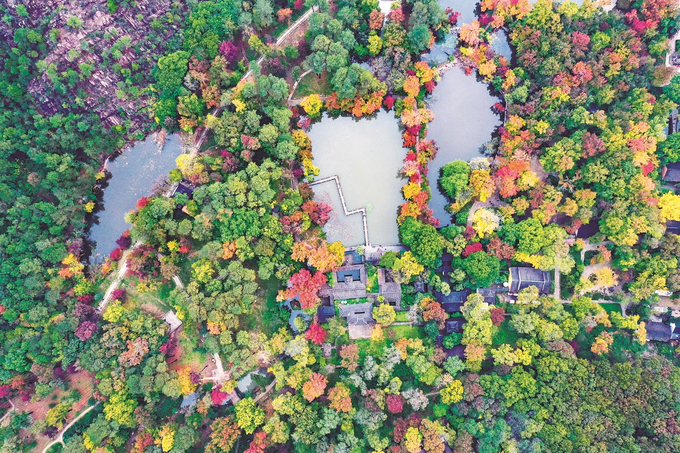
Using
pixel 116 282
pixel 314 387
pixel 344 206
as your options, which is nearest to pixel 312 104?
pixel 344 206

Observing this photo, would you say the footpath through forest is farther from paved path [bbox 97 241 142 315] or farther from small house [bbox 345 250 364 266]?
small house [bbox 345 250 364 266]

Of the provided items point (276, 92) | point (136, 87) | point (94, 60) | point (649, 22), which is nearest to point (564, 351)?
point (649, 22)

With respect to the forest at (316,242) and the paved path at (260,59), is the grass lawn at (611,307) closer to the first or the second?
the forest at (316,242)

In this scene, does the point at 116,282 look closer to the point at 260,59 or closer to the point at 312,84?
the point at 260,59

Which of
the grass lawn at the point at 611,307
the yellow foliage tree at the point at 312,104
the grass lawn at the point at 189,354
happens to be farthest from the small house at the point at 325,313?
the grass lawn at the point at 611,307

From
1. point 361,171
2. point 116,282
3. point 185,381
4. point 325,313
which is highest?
point 361,171

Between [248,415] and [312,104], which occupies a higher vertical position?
[312,104]

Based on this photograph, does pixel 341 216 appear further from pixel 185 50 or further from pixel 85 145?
pixel 85 145

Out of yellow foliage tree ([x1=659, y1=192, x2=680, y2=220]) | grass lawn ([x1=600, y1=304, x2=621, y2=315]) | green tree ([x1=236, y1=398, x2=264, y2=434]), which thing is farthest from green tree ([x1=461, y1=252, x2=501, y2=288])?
green tree ([x1=236, y1=398, x2=264, y2=434])
